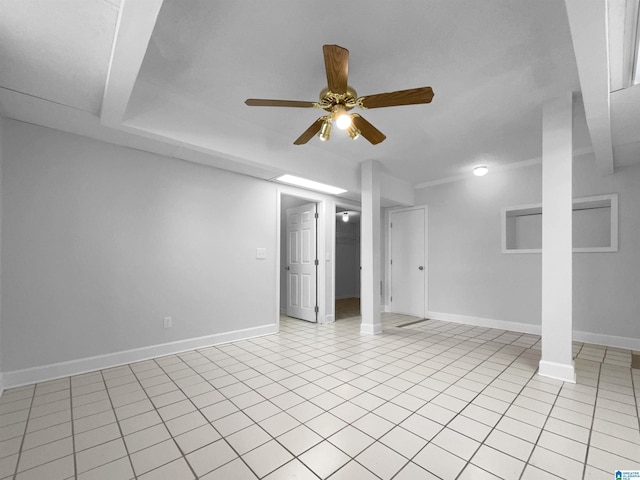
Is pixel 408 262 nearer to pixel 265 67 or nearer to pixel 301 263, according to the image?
pixel 301 263

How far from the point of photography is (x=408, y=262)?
582cm

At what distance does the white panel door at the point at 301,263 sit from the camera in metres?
5.04

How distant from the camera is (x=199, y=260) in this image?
3.58 m

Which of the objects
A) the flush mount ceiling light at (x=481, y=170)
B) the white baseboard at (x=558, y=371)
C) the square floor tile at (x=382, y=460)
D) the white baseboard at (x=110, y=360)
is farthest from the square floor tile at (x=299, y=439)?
the flush mount ceiling light at (x=481, y=170)

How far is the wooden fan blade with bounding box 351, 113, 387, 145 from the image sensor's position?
236 cm

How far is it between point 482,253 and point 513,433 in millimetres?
3495

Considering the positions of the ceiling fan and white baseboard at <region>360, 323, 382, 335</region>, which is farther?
white baseboard at <region>360, 323, 382, 335</region>

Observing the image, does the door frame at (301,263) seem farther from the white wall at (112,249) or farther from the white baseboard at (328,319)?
the white wall at (112,249)

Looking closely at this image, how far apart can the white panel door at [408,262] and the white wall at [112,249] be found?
10.4ft

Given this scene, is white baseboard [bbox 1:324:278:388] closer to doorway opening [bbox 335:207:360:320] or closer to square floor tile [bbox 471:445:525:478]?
square floor tile [bbox 471:445:525:478]

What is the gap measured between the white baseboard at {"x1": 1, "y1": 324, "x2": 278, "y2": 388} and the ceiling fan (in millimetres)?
2842

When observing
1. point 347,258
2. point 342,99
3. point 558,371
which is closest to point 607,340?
point 558,371

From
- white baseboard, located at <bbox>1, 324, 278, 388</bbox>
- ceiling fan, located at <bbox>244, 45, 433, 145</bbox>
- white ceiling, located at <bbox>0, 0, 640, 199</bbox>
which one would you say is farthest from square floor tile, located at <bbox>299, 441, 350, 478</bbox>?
white ceiling, located at <bbox>0, 0, 640, 199</bbox>

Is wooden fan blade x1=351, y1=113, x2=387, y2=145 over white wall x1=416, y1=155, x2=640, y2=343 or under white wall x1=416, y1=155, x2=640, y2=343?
over
